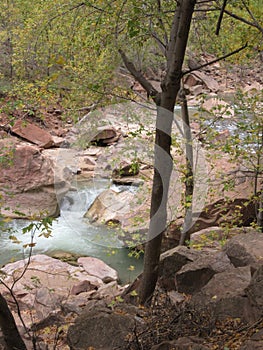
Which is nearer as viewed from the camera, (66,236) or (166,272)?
(166,272)

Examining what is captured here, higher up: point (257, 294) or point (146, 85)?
point (146, 85)

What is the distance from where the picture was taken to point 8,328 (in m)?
3.58

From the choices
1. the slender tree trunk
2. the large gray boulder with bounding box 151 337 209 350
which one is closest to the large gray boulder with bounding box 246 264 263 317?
the large gray boulder with bounding box 151 337 209 350

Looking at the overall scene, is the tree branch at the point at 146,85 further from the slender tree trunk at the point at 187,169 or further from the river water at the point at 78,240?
the river water at the point at 78,240

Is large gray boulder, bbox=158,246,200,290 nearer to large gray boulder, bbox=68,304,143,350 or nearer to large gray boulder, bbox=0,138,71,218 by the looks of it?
large gray boulder, bbox=68,304,143,350

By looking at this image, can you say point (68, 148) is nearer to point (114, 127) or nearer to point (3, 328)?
point (114, 127)

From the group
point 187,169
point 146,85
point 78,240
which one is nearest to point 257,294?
point 146,85

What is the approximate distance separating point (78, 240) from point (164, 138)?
6358 mm

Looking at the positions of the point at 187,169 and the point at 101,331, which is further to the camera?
the point at 187,169

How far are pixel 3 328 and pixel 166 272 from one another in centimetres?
253

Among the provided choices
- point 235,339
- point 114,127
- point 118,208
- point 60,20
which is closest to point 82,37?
point 60,20

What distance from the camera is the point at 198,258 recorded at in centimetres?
551

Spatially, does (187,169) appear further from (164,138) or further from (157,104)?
(157,104)

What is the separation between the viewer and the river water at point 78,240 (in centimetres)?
894
